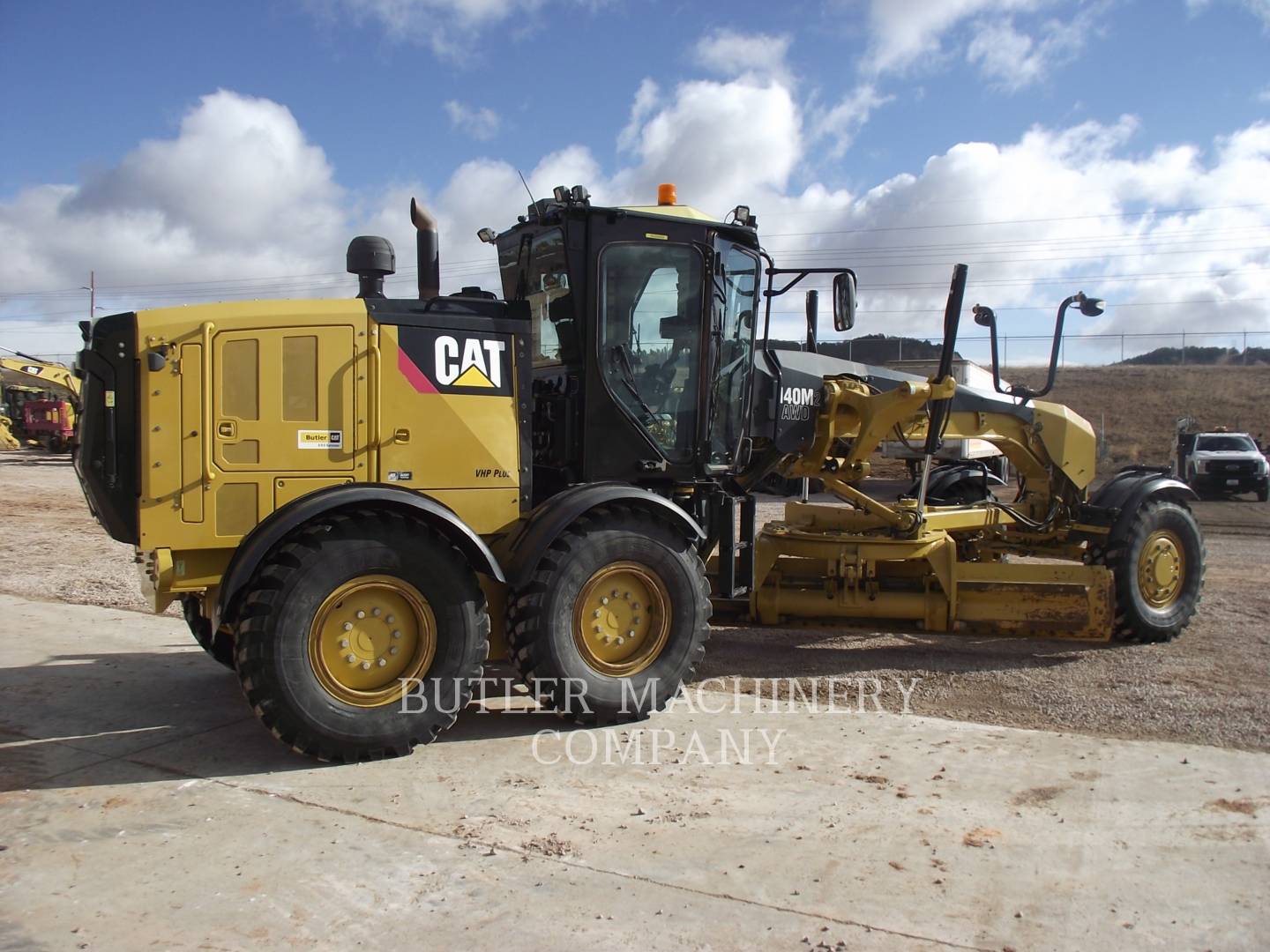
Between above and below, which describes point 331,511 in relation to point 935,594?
above

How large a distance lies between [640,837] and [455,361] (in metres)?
2.73

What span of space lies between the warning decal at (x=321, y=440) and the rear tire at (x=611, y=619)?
123 centimetres

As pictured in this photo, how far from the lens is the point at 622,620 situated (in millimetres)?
5855

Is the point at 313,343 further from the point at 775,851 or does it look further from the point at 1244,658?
the point at 1244,658

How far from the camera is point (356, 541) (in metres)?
5.06

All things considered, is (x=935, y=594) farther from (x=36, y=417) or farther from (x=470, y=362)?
(x=36, y=417)

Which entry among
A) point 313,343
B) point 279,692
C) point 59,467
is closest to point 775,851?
point 279,692

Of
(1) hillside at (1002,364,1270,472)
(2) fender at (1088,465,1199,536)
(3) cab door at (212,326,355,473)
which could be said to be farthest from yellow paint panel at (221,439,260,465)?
(1) hillside at (1002,364,1270,472)

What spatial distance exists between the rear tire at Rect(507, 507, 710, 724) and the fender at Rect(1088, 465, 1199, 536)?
385cm

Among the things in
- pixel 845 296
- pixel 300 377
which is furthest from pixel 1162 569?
pixel 300 377

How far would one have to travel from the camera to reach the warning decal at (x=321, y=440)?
5.21 meters

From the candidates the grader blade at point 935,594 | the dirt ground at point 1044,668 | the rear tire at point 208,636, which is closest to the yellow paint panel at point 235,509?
the rear tire at point 208,636

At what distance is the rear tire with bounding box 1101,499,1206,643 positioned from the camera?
7656 millimetres

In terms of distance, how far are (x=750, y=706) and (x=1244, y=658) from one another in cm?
378
